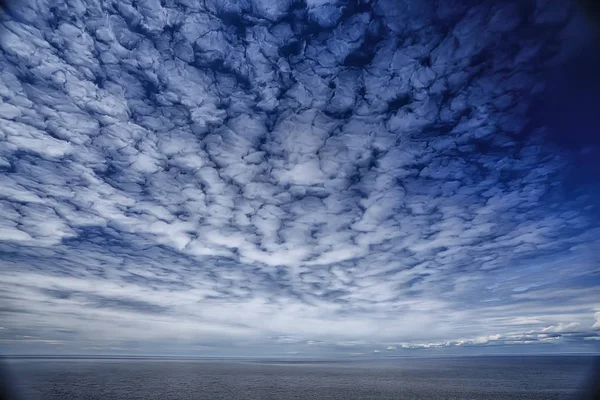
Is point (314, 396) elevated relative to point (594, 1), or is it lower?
lower

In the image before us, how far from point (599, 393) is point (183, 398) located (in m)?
26.4

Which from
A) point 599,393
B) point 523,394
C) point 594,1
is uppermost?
point 594,1

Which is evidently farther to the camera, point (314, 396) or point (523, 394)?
point (523, 394)

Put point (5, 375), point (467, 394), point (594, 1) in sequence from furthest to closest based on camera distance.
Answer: point (467, 394) < point (5, 375) < point (594, 1)

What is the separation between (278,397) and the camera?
2219 cm

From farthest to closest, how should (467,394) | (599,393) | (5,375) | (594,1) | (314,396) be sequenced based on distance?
(467,394), (314,396), (5,375), (599,393), (594,1)

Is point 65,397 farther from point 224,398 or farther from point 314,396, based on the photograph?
point 314,396

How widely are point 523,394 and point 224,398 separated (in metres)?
29.3

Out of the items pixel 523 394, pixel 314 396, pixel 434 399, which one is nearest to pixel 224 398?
pixel 314 396

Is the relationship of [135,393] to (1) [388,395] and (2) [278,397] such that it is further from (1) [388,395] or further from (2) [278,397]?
(1) [388,395]

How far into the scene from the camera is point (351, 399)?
70.5 ft

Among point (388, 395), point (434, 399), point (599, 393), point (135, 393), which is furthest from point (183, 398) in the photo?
point (599, 393)

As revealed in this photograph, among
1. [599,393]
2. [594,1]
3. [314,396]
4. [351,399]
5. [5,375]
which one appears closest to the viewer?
[594,1]

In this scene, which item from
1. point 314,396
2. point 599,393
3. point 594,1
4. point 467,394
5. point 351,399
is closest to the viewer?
point 594,1
